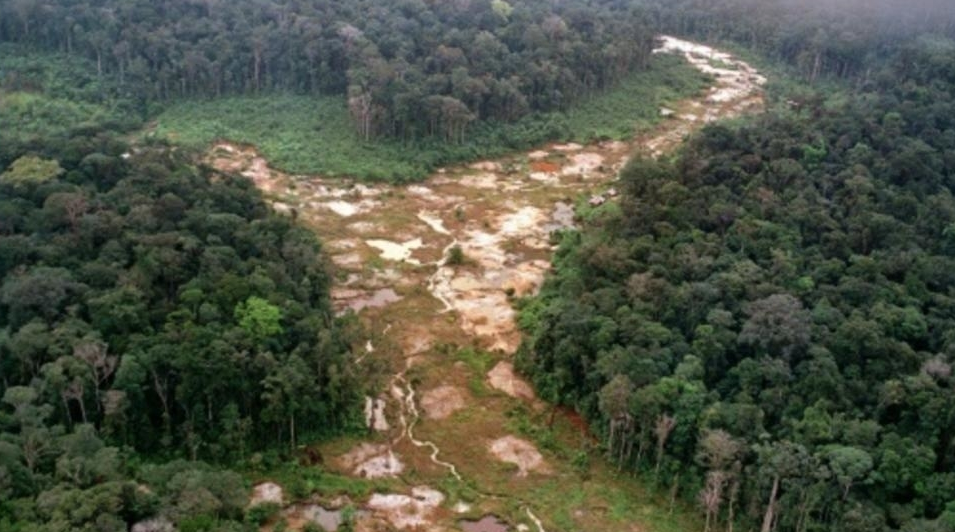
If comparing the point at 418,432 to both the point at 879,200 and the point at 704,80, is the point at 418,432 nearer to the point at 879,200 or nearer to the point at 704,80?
the point at 879,200

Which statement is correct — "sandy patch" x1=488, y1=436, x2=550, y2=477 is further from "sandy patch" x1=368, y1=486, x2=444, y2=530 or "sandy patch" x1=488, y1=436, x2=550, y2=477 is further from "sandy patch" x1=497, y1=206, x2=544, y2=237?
"sandy patch" x1=497, y1=206, x2=544, y2=237

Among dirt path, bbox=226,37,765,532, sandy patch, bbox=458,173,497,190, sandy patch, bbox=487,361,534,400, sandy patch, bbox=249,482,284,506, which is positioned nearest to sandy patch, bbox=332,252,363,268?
dirt path, bbox=226,37,765,532

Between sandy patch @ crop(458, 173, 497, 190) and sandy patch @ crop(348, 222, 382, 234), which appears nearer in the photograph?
sandy patch @ crop(348, 222, 382, 234)

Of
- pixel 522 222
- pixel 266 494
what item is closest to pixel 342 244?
pixel 522 222

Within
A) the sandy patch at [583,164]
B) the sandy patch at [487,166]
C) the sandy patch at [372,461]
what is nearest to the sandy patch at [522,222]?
the sandy patch at [487,166]

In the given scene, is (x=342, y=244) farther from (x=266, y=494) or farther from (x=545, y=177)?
(x=266, y=494)

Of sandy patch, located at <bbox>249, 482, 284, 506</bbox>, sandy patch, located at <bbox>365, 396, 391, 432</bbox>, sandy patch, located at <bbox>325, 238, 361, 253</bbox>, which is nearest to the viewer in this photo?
sandy patch, located at <bbox>249, 482, 284, 506</bbox>
